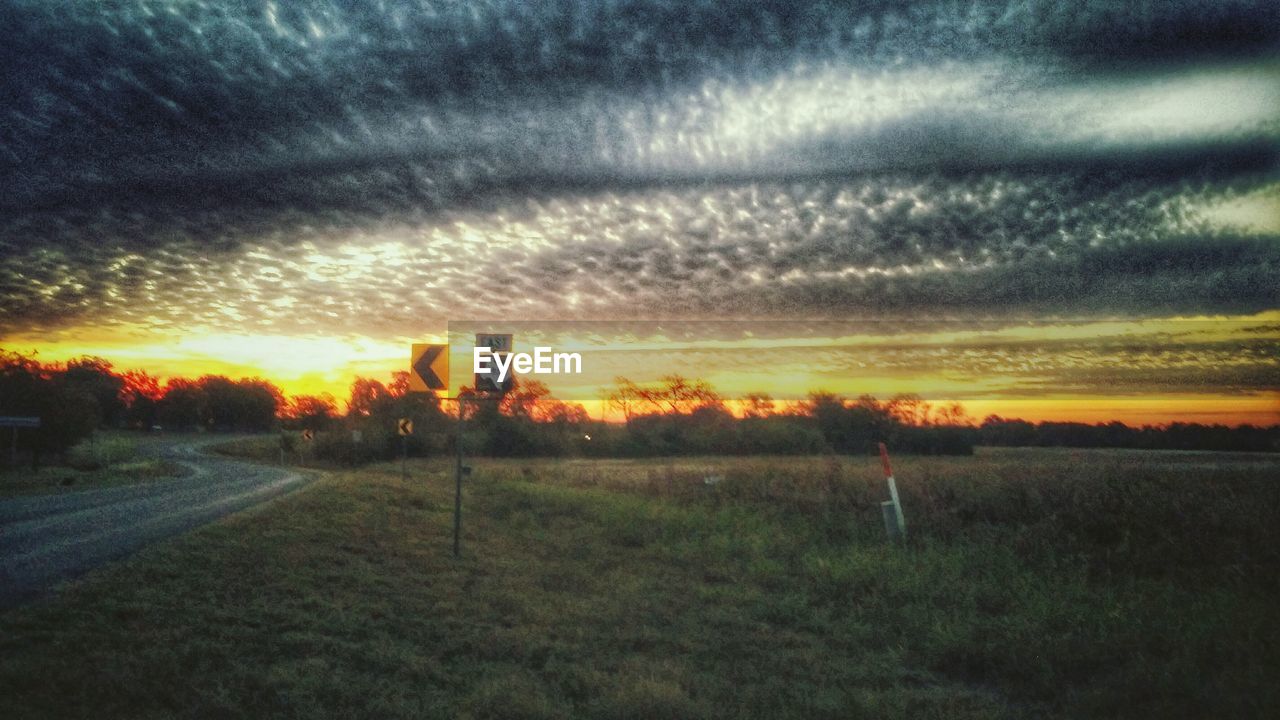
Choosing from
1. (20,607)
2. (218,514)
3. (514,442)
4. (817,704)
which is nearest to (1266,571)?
(817,704)

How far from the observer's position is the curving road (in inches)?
300

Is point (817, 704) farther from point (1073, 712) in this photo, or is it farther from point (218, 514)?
point (218, 514)

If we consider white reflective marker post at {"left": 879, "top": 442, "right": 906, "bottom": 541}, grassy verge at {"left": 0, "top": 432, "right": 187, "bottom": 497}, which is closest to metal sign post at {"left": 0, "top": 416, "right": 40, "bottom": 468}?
grassy verge at {"left": 0, "top": 432, "right": 187, "bottom": 497}

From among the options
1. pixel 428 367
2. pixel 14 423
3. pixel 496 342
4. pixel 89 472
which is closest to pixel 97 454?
pixel 89 472

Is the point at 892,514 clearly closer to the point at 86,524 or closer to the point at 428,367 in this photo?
the point at 428,367

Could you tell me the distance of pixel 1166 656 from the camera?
17.4ft

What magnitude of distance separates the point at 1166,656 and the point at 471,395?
919 centimetres

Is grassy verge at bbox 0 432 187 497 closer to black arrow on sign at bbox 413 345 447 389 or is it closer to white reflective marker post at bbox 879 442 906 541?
black arrow on sign at bbox 413 345 447 389

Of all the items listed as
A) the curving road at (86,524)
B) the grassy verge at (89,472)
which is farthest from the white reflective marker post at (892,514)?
the grassy verge at (89,472)

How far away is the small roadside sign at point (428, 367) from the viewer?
10703 millimetres

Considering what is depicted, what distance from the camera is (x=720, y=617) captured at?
7164mm

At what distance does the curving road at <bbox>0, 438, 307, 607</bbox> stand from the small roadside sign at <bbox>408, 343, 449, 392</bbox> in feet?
13.8

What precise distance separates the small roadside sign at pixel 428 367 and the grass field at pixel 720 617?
8.35ft

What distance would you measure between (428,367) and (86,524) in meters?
7.09
